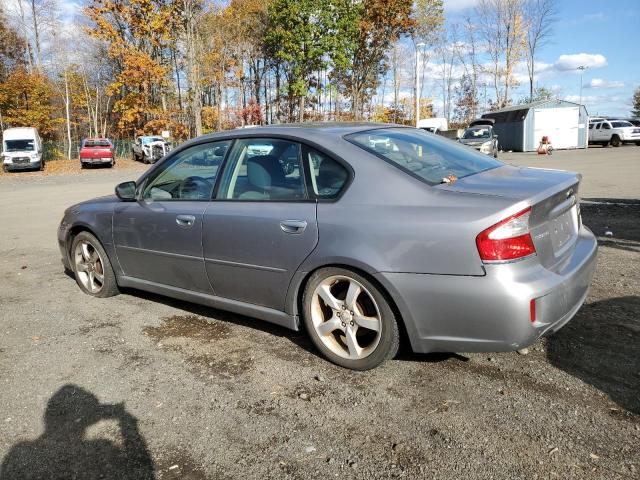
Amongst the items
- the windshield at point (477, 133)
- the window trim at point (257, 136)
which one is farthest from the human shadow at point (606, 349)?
the windshield at point (477, 133)

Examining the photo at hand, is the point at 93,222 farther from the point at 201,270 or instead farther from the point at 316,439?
the point at 316,439

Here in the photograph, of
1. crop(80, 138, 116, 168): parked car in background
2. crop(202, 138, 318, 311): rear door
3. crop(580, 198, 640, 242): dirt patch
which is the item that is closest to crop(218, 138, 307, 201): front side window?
crop(202, 138, 318, 311): rear door

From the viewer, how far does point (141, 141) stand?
3738cm

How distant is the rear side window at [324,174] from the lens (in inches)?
131

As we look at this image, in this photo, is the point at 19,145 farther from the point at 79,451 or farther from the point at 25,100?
the point at 79,451

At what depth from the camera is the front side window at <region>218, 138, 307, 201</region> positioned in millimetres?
3559

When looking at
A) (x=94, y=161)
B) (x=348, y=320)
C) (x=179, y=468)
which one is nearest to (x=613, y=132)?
(x=94, y=161)

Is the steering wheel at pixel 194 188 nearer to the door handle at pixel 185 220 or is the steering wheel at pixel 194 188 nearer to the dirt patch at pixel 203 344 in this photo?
the door handle at pixel 185 220

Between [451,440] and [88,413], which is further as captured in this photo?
[88,413]

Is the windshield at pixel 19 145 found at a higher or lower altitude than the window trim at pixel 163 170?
higher

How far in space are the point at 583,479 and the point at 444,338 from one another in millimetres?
961

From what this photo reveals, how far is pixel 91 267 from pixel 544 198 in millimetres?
4126

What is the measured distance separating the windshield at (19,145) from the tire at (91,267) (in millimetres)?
28763

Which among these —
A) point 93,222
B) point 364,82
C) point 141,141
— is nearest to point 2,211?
point 93,222
